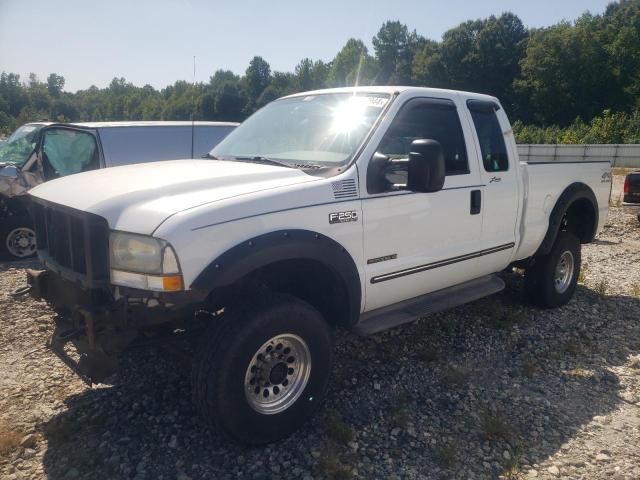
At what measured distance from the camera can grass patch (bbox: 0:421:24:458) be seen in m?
3.04

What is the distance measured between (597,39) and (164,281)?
6045cm

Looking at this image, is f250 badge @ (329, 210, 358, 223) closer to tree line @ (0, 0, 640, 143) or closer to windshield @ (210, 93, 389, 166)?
windshield @ (210, 93, 389, 166)

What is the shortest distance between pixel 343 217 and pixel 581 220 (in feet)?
12.6

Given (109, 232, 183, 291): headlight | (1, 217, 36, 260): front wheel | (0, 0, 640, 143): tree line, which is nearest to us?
(109, 232, 183, 291): headlight

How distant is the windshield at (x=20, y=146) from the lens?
8.20 m

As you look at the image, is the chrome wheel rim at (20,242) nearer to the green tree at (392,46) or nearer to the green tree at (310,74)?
the green tree at (392,46)

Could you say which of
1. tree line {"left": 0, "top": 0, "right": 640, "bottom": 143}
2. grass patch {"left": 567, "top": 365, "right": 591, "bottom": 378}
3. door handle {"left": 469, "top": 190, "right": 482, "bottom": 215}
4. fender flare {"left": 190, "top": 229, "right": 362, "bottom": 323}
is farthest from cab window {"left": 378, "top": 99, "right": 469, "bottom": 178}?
tree line {"left": 0, "top": 0, "right": 640, "bottom": 143}

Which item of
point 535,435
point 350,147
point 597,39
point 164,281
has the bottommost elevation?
point 535,435

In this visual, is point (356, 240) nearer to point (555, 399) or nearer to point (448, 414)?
point (448, 414)

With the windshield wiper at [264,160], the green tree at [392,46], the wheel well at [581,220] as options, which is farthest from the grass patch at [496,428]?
the green tree at [392,46]

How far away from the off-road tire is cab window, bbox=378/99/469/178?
1767 millimetres

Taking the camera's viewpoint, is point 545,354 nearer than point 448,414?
No

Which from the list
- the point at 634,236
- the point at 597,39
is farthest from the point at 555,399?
the point at 597,39

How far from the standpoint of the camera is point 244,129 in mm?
4422
